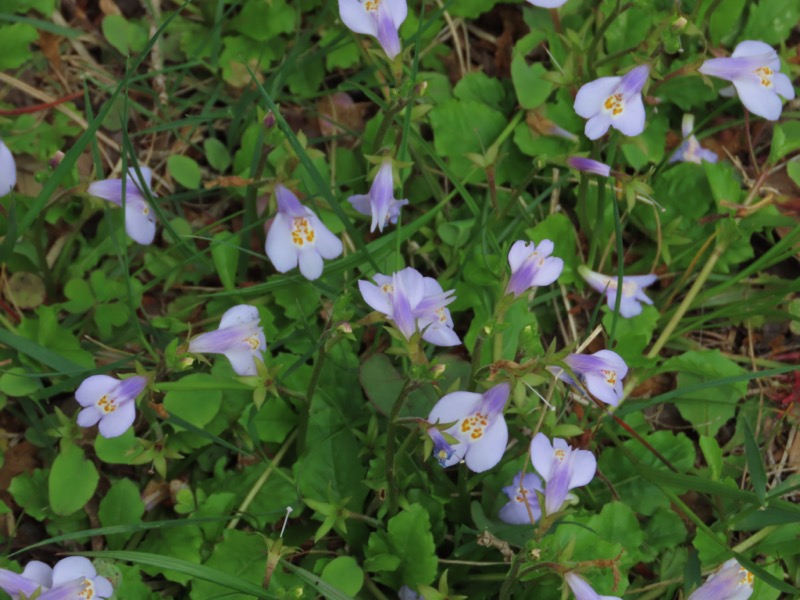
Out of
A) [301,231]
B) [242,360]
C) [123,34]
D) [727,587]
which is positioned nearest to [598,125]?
[301,231]

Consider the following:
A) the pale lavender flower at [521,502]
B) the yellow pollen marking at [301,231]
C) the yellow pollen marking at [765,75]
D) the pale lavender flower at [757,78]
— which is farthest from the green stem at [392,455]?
the yellow pollen marking at [765,75]

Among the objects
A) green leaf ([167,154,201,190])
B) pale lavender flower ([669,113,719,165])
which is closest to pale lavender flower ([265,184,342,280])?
green leaf ([167,154,201,190])

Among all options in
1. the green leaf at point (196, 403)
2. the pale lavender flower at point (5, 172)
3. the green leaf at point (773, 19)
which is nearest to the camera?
the pale lavender flower at point (5, 172)

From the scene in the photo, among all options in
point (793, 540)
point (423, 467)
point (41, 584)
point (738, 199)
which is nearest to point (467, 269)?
point (423, 467)

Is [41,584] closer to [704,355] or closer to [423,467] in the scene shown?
[423,467]

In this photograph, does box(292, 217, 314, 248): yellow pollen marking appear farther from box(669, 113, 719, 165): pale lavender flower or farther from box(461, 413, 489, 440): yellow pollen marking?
box(669, 113, 719, 165): pale lavender flower

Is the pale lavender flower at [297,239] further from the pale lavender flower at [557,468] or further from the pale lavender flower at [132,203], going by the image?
the pale lavender flower at [557,468]
